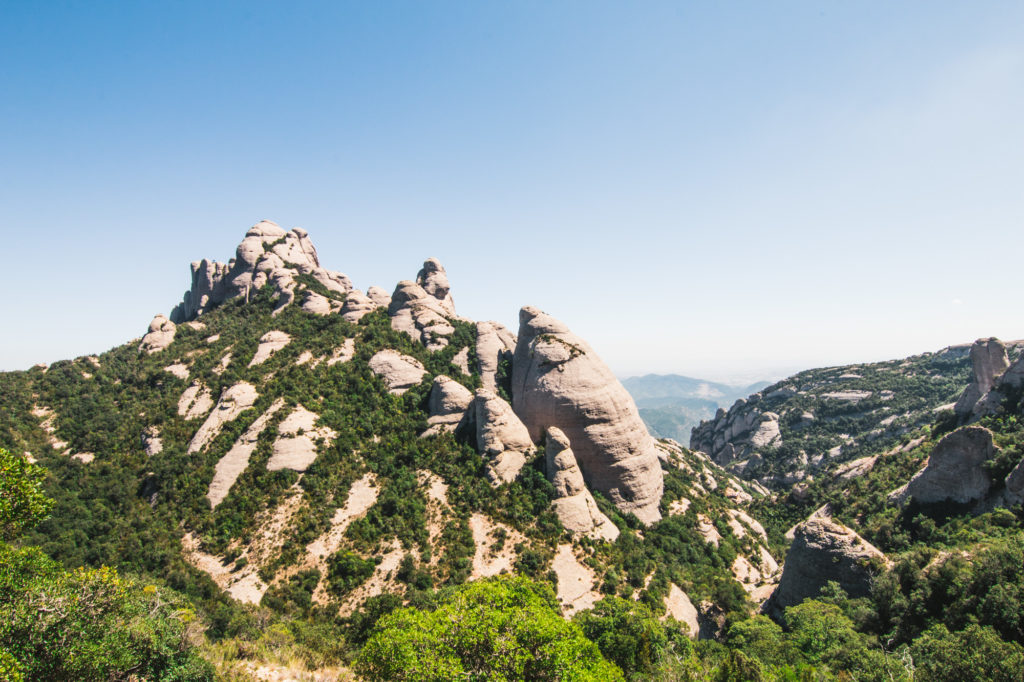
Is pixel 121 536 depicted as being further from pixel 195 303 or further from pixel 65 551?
pixel 195 303

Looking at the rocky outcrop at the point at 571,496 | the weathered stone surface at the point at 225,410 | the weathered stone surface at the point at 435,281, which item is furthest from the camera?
the weathered stone surface at the point at 435,281

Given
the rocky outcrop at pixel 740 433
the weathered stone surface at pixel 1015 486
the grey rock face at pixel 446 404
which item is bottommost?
the rocky outcrop at pixel 740 433

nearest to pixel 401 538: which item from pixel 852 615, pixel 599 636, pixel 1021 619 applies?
pixel 599 636

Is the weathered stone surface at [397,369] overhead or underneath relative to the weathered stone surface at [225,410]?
overhead

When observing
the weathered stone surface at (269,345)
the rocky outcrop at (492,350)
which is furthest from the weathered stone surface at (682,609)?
the weathered stone surface at (269,345)

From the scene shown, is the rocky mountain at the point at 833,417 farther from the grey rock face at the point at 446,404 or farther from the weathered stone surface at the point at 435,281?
the weathered stone surface at the point at 435,281

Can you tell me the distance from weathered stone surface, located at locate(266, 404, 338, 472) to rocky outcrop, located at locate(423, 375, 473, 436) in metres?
11.6

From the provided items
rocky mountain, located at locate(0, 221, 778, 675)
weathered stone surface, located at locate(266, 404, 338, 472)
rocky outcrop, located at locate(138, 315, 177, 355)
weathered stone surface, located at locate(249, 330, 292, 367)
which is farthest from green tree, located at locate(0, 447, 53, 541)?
rocky outcrop, located at locate(138, 315, 177, 355)

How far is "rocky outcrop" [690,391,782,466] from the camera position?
10650 cm

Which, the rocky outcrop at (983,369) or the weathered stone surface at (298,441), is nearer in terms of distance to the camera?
the weathered stone surface at (298,441)

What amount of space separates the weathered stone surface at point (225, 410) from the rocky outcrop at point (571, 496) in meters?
37.4

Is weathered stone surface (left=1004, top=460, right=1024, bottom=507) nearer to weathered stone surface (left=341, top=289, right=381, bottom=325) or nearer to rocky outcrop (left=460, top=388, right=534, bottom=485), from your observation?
rocky outcrop (left=460, top=388, right=534, bottom=485)

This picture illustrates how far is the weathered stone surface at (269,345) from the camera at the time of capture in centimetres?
5988

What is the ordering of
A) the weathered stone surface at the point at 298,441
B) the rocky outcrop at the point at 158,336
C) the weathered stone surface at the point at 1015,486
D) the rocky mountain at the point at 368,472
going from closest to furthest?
1. the rocky mountain at the point at 368,472
2. the weathered stone surface at the point at 1015,486
3. the weathered stone surface at the point at 298,441
4. the rocky outcrop at the point at 158,336
